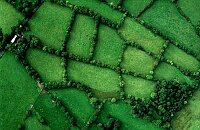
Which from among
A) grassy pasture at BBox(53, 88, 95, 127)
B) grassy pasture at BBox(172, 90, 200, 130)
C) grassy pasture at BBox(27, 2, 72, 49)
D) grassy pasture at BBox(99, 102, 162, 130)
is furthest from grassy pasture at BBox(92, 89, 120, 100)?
grassy pasture at BBox(172, 90, 200, 130)

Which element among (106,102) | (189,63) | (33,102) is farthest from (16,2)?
(189,63)

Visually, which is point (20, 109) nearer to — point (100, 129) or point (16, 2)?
point (100, 129)

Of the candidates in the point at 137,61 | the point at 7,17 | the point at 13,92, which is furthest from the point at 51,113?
the point at 7,17

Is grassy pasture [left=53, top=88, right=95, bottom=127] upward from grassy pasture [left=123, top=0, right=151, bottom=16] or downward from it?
downward

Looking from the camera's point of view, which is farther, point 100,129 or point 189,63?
point 189,63

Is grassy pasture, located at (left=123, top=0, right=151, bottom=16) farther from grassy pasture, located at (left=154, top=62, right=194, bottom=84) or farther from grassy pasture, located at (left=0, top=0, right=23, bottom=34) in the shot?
grassy pasture, located at (left=0, top=0, right=23, bottom=34)

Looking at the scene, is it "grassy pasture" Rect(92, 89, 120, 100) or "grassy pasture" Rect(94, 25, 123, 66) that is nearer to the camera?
"grassy pasture" Rect(92, 89, 120, 100)

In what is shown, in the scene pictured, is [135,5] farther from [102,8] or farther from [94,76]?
[94,76]

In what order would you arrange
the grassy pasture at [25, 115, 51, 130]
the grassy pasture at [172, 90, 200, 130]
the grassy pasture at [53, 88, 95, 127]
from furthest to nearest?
the grassy pasture at [172, 90, 200, 130]
the grassy pasture at [53, 88, 95, 127]
the grassy pasture at [25, 115, 51, 130]
